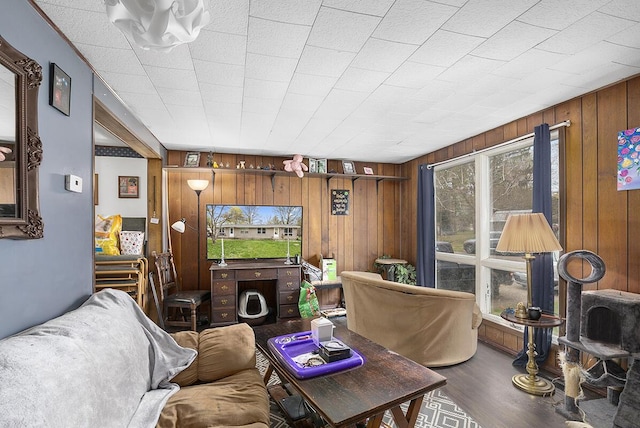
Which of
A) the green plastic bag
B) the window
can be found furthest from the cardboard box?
the window

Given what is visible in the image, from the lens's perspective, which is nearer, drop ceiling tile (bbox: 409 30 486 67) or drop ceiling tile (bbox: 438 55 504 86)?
drop ceiling tile (bbox: 409 30 486 67)

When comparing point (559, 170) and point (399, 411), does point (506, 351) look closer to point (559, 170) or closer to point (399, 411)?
point (559, 170)

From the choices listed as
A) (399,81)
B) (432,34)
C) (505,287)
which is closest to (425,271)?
(505,287)

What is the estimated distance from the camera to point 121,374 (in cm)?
140

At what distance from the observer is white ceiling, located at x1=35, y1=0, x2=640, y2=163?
5.11 feet

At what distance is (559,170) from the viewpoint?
2.73m

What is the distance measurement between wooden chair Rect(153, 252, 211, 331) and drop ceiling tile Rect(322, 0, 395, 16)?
3250mm

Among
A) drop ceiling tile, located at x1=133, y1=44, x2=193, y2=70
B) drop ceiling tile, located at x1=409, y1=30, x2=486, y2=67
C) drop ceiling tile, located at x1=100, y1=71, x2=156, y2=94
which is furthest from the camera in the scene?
drop ceiling tile, located at x1=100, y1=71, x2=156, y2=94

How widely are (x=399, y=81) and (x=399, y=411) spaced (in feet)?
6.92

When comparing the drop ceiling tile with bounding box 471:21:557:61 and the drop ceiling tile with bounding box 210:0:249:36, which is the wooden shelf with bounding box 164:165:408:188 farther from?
the drop ceiling tile with bounding box 471:21:557:61

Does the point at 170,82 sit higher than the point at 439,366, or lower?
higher

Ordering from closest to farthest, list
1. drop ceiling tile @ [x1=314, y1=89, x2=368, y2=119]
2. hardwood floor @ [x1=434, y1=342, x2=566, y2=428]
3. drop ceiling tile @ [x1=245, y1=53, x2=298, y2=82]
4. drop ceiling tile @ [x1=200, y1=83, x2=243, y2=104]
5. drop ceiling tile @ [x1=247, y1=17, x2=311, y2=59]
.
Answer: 1. drop ceiling tile @ [x1=247, y1=17, x2=311, y2=59]
2. drop ceiling tile @ [x1=245, y1=53, x2=298, y2=82]
3. hardwood floor @ [x1=434, y1=342, x2=566, y2=428]
4. drop ceiling tile @ [x1=200, y1=83, x2=243, y2=104]
5. drop ceiling tile @ [x1=314, y1=89, x2=368, y2=119]

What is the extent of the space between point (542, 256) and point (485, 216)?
38.7 inches

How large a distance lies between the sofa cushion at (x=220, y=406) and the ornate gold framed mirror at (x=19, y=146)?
1060 mm
